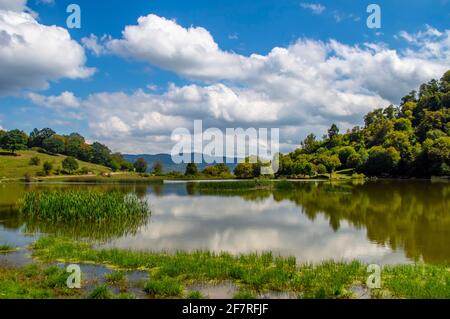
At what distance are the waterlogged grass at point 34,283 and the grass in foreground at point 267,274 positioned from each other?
257cm

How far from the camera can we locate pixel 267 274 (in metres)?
15.9

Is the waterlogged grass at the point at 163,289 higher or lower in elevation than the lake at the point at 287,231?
higher

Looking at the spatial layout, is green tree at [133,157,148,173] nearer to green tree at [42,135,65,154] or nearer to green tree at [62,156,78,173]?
green tree at [42,135,65,154]

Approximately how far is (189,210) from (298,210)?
11.5 meters

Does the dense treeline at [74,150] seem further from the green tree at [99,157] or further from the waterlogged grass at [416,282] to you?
the waterlogged grass at [416,282]

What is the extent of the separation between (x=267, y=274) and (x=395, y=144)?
123856mm

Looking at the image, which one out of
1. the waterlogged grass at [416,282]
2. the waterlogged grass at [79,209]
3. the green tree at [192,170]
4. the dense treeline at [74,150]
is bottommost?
the waterlogged grass at [416,282]

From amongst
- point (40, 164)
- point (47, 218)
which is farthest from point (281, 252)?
point (40, 164)

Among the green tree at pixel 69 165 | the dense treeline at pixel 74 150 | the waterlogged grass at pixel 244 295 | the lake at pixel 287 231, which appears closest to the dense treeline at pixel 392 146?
the green tree at pixel 69 165

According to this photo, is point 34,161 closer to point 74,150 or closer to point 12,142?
point 12,142

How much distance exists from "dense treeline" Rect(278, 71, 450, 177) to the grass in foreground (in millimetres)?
106429

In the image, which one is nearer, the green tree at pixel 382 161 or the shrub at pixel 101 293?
the shrub at pixel 101 293

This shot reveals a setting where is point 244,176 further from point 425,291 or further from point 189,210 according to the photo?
point 425,291

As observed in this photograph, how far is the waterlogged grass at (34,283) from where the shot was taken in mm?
13461
